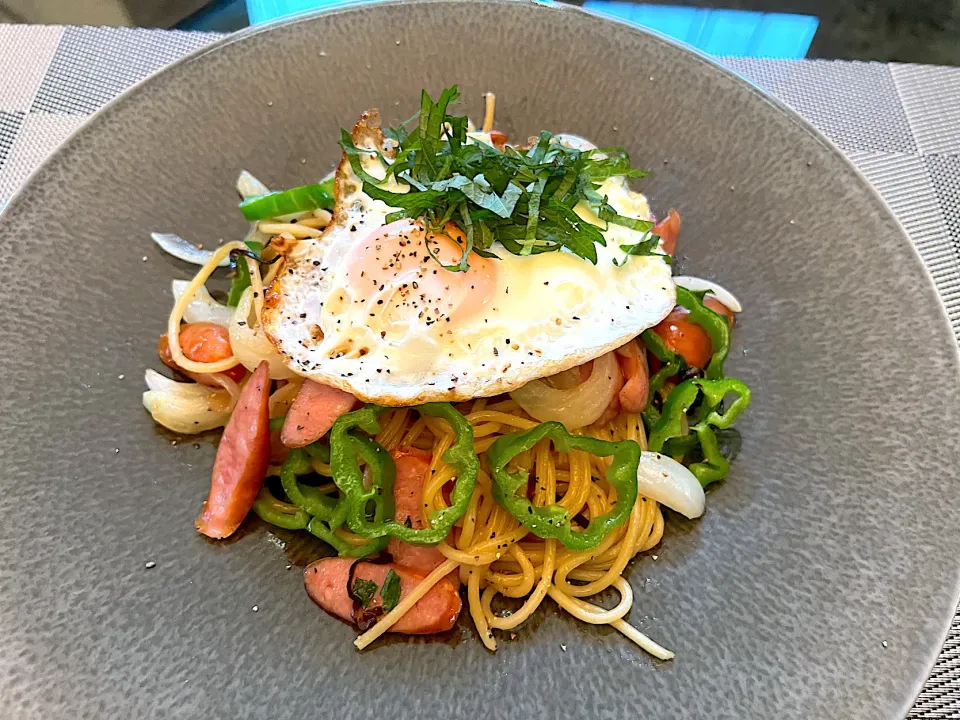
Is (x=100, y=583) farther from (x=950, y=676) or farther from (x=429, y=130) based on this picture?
(x=950, y=676)

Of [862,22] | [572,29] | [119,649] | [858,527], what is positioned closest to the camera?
[119,649]

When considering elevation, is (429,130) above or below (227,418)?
above

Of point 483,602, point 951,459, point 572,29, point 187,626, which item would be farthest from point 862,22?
point 187,626

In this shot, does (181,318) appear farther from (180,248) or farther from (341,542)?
(341,542)

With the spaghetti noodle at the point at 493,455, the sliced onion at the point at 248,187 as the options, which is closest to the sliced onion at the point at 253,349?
the spaghetti noodle at the point at 493,455

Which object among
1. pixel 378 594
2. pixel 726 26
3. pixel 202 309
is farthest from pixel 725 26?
pixel 378 594

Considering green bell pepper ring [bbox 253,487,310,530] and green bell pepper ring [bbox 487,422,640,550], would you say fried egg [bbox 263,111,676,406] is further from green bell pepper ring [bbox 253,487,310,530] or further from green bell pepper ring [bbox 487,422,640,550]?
green bell pepper ring [bbox 253,487,310,530]
